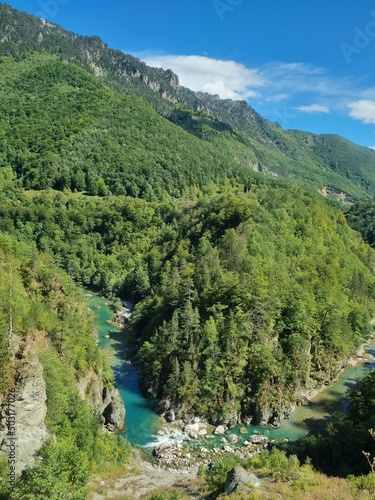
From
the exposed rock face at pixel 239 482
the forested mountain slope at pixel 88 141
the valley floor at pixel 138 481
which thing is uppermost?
the forested mountain slope at pixel 88 141

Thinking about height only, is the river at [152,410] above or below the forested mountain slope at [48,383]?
below

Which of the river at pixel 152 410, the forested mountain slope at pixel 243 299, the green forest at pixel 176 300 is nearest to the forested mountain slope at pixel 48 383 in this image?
the green forest at pixel 176 300

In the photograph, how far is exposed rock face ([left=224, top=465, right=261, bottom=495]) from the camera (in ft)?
77.5

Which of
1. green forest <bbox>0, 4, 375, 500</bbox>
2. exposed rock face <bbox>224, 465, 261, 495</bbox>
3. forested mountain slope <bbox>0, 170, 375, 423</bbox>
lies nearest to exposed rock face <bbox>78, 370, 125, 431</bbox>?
green forest <bbox>0, 4, 375, 500</bbox>

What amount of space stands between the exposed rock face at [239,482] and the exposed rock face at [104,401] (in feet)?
65.3

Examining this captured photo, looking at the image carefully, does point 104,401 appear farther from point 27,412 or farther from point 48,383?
point 27,412

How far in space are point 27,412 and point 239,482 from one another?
13767 millimetres

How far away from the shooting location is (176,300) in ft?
194

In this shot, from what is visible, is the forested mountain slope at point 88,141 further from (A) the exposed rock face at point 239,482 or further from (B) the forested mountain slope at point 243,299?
(A) the exposed rock face at point 239,482

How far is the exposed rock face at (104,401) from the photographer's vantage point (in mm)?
42000

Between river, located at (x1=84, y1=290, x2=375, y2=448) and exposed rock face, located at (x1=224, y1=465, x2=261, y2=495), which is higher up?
exposed rock face, located at (x1=224, y1=465, x2=261, y2=495)

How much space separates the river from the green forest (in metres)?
1.54

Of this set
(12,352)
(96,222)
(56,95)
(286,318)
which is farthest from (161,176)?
(12,352)

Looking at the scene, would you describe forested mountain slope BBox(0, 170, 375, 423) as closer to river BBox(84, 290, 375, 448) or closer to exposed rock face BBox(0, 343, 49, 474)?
river BBox(84, 290, 375, 448)
